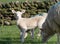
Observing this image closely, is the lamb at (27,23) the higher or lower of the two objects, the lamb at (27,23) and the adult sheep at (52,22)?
the lower

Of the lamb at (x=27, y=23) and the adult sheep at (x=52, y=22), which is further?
A: the lamb at (x=27, y=23)

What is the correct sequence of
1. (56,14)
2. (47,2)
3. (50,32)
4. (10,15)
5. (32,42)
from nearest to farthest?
(56,14), (50,32), (32,42), (10,15), (47,2)

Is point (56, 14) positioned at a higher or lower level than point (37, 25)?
higher

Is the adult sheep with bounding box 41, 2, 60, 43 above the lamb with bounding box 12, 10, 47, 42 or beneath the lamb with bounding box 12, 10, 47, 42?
above

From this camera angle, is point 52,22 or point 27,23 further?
point 27,23

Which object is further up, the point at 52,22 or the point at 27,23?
the point at 52,22

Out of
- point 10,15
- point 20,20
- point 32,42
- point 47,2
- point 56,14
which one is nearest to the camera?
point 56,14

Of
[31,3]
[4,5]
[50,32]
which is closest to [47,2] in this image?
[31,3]

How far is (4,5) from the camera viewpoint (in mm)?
22875

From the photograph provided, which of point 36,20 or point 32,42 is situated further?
point 36,20

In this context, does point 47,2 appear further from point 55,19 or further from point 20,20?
point 55,19

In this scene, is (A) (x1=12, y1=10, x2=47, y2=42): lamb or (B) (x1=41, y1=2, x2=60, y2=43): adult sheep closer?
(B) (x1=41, y1=2, x2=60, y2=43): adult sheep

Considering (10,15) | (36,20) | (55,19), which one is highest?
(55,19)

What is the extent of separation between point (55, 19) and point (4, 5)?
13.3 meters
